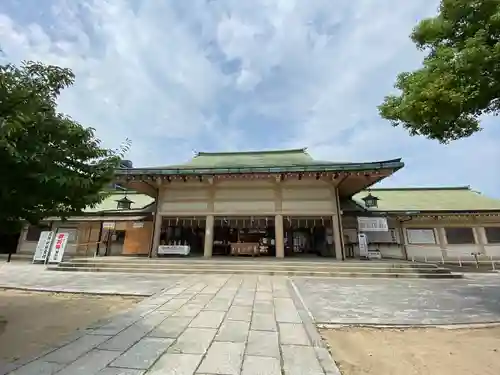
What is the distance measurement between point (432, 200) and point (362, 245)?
7.67 meters

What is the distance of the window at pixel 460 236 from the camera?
573 inches

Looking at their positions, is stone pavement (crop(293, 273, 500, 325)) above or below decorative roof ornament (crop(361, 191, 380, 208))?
below

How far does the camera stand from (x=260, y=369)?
2.52 m

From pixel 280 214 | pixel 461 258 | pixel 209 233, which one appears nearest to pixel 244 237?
pixel 209 233

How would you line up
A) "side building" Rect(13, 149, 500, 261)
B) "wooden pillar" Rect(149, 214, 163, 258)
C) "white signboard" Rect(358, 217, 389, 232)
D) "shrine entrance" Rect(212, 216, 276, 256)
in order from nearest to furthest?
"side building" Rect(13, 149, 500, 261) → "wooden pillar" Rect(149, 214, 163, 258) → "white signboard" Rect(358, 217, 389, 232) → "shrine entrance" Rect(212, 216, 276, 256)

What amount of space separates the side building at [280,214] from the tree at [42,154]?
778 cm

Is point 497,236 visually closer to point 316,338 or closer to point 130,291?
point 316,338

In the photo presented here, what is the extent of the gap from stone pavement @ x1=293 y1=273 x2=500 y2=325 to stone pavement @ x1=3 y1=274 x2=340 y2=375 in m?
0.88

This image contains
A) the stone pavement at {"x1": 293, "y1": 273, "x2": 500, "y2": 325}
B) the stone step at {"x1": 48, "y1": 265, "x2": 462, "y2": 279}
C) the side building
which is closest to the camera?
the stone pavement at {"x1": 293, "y1": 273, "x2": 500, "y2": 325}

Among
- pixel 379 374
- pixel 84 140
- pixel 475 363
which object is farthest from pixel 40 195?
pixel 475 363

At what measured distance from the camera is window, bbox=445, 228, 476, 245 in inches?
573

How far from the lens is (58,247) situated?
40.4ft

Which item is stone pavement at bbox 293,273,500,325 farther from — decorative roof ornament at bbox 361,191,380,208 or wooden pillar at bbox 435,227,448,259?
decorative roof ornament at bbox 361,191,380,208

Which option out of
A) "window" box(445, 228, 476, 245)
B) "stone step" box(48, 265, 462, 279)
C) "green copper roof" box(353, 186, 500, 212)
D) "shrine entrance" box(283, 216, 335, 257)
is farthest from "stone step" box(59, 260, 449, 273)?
"shrine entrance" box(283, 216, 335, 257)
